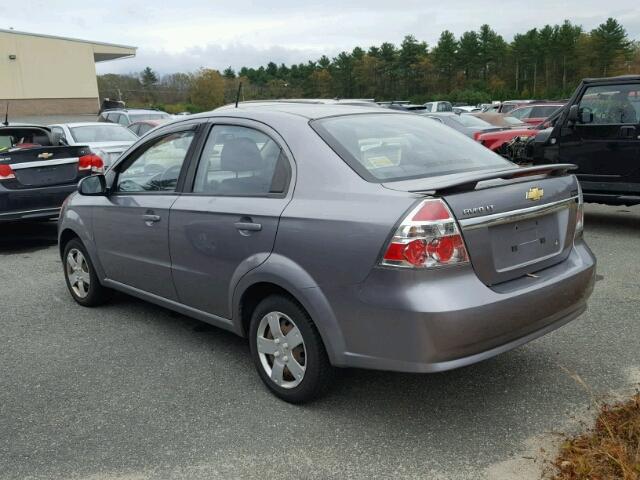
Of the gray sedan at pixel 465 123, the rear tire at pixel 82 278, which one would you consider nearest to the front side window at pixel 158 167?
the rear tire at pixel 82 278

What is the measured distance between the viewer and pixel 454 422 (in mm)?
3385

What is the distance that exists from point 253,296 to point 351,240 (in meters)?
0.91

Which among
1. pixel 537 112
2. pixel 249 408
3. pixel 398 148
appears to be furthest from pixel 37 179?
pixel 537 112

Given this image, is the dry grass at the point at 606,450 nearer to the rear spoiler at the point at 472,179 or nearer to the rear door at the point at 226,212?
the rear spoiler at the point at 472,179

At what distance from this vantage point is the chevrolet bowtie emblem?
10.9ft

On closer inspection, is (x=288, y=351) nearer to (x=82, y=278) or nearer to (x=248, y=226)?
(x=248, y=226)

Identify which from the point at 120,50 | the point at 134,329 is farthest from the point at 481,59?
the point at 134,329

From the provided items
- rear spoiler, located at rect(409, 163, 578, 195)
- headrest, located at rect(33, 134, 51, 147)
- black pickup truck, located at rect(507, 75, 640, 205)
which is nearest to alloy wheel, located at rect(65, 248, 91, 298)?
rear spoiler, located at rect(409, 163, 578, 195)

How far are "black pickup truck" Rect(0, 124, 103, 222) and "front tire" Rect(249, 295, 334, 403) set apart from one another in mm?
5567

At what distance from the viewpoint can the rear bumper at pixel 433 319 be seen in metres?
2.93

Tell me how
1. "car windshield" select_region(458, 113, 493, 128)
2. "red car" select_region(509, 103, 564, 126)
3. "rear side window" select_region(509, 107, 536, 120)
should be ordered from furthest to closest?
"rear side window" select_region(509, 107, 536, 120), "red car" select_region(509, 103, 564, 126), "car windshield" select_region(458, 113, 493, 128)

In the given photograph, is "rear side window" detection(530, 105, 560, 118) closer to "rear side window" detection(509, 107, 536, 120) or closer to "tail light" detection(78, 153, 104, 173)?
"rear side window" detection(509, 107, 536, 120)

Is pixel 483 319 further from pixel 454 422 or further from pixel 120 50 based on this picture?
pixel 120 50

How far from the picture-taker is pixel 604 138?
7.94 meters
